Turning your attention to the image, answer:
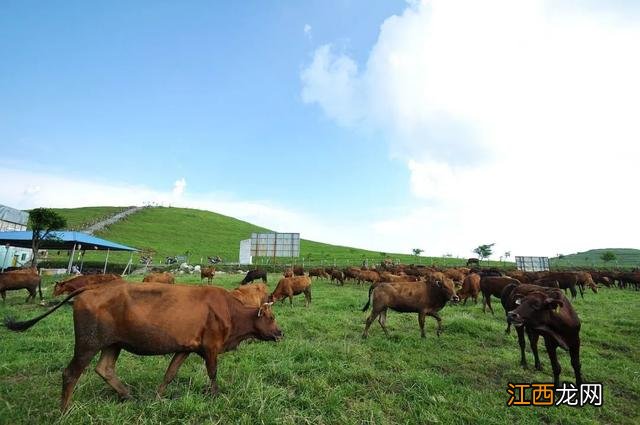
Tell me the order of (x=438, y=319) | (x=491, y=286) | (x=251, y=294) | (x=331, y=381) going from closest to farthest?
1. (x=331, y=381)
2. (x=438, y=319)
3. (x=251, y=294)
4. (x=491, y=286)

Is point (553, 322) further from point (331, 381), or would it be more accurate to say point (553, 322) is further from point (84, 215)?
point (84, 215)

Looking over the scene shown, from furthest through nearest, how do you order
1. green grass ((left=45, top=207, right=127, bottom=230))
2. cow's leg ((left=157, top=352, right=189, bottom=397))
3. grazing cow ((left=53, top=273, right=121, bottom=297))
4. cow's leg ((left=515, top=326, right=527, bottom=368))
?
green grass ((left=45, top=207, right=127, bottom=230))
grazing cow ((left=53, top=273, right=121, bottom=297))
cow's leg ((left=515, top=326, right=527, bottom=368))
cow's leg ((left=157, top=352, right=189, bottom=397))

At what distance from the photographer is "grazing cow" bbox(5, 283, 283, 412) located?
494 centimetres

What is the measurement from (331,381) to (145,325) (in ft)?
11.4

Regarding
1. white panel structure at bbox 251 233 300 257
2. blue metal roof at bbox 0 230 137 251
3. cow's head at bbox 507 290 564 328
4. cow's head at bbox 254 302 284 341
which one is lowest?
cow's head at bbox 254 302 284 341

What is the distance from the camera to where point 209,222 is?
102 metres

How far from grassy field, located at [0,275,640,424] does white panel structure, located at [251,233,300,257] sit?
3753 centimetres

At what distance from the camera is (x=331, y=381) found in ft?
21.6

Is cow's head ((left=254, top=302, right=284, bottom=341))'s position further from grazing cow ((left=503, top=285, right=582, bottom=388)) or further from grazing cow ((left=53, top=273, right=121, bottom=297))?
grazing cow ((left=53, top=273, right=121, bottom=297))

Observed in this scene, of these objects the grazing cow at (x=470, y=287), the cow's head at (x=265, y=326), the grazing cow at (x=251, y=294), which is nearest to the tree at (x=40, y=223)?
the grazing cow at (x=251, y=294)

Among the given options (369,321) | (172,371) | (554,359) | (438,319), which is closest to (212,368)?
(172,371)

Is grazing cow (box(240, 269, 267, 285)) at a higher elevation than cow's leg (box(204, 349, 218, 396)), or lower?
higher

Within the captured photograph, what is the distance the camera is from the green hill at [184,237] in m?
63.3

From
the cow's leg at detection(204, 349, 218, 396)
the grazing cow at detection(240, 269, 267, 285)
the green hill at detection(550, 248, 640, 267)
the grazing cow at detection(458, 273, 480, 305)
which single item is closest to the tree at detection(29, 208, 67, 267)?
the grazing cow at detection(240, 269, 267, 285)
